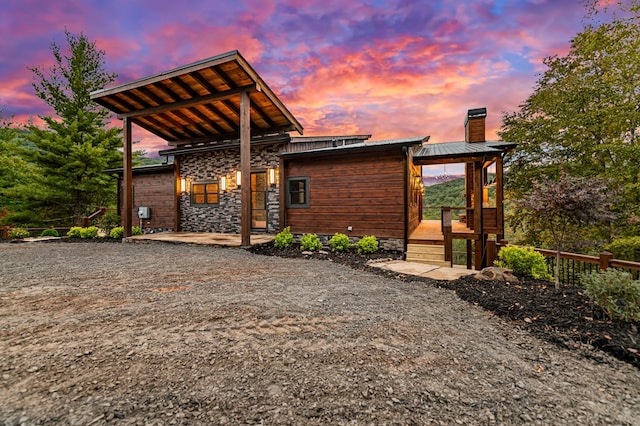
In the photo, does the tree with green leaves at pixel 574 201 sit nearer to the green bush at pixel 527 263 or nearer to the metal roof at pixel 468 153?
the green bush at pixel 527 263

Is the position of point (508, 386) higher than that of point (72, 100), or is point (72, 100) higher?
point (72, 100)

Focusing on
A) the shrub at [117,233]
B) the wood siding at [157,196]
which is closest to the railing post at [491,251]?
the wood siding at [157,196]

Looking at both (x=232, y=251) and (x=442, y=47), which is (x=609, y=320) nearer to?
(x=232, y=251)

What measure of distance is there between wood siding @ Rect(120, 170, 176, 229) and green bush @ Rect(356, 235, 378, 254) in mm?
8562

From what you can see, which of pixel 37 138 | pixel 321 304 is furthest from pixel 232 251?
pixel 37 138

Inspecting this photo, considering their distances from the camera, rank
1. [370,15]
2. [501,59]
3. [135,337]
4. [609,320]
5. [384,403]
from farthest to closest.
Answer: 1. [501,59]
2. [370,15]
3. [609,320]
4. [135,337]
5. [384,403]

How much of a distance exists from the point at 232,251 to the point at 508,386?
6699mm

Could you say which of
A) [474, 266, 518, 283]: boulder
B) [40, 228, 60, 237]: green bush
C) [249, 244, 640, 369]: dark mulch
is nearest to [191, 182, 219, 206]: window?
[40, 228, 60, 237]: green bush

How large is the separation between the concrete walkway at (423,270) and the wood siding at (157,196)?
961cm

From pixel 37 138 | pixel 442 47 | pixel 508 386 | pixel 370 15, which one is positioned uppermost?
pixel 370 15

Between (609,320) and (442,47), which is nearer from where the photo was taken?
(609,320)

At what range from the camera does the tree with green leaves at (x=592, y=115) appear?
858 centimetres

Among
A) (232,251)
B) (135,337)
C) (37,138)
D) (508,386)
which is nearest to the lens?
(508,386)

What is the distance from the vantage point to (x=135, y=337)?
233cm
